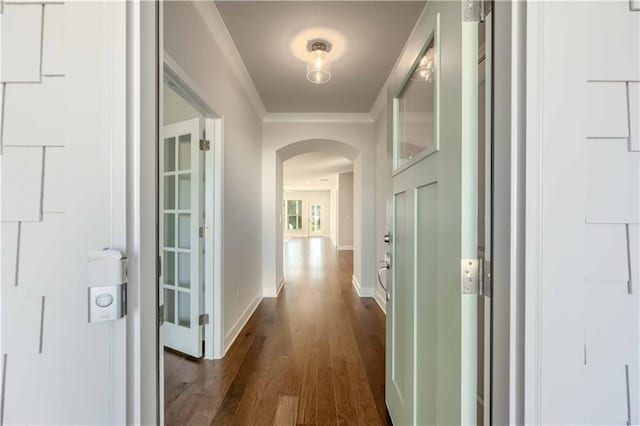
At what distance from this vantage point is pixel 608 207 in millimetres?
599

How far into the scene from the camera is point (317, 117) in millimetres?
3975

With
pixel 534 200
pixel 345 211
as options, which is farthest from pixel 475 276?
pixel 345 211

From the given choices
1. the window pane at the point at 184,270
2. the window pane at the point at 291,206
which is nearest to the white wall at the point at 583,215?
the window pane at the point at 184,270

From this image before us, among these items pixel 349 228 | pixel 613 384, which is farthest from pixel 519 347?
pixel 349 228

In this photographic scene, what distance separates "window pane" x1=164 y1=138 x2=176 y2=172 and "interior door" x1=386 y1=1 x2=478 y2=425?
1943 mm

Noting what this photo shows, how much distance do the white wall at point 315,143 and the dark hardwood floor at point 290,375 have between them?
794 mm

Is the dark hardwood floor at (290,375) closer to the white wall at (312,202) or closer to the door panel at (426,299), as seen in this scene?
the door panel at (426,299)

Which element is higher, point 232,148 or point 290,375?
point 232,148

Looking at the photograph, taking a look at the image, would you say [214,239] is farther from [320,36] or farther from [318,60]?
[320,36]

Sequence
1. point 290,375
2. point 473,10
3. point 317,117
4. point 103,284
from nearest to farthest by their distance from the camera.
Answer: point 103,284 < point 473,10 < point 290,375 < point 317,117

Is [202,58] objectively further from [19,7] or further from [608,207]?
[608,207]

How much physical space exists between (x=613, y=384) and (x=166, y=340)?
2.82m

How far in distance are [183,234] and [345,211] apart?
7.73m

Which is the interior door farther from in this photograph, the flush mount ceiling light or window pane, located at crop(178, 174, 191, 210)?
window pane, located at crop(178, 174, 191, 210)
